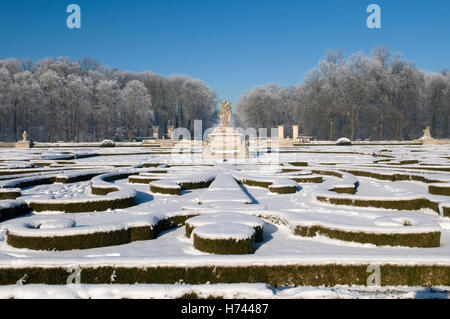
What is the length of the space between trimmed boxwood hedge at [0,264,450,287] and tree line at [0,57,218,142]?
149ft

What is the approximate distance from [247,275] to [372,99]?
5094 centimetres

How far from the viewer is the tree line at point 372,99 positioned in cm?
4731

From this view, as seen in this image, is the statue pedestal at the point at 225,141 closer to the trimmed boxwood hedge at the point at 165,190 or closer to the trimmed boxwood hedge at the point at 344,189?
the trimmed boxwood hedge at the point at 165,190

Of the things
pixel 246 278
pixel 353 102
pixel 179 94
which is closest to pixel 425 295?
pixel 246 278

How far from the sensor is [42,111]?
47.8 metres

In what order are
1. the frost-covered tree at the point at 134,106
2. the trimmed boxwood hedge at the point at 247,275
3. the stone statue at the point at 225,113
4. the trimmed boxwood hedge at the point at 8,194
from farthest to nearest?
the frost-covered tree at the point at 134,106, the stone statue at the point at 225,113, the trimmed boxwood hedge at the point at 8,194, the trimmed boxwood hedge at the point at 247,275

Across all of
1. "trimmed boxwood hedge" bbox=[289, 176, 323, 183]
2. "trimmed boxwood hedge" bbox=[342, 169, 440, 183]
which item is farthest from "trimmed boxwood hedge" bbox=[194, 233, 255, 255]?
"trimmed boxwood hedge" bbox=[342, 169, 440, 183]

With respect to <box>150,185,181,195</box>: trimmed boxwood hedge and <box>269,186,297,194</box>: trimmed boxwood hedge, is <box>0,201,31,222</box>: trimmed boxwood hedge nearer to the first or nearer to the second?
<box>150,185,181,195</box>: trimmed boxwood hedge

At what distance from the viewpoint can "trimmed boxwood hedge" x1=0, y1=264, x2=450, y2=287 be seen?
15.5 feet

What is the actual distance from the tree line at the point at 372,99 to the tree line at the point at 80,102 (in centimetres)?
2304

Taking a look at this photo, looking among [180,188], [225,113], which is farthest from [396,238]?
[225,113]

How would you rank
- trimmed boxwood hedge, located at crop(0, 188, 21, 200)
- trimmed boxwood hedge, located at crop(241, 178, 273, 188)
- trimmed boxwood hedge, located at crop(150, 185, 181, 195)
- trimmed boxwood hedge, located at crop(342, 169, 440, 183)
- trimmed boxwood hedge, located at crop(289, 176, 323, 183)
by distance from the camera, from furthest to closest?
1. trimmed boxwood hedge, located at crop(289, 176, 323, 183)
2. trimmed boxwood hedge, located at crop(342, 169, 440, 183)
3. trimmed boxwood hedge, located at crop(241, 178, 273, 188)
4. trimmed boxwood hedge, located at crop(150, 185, 181, 195)
5. trimmed boxwood hedge, located at crop(0, 188, 21, 200)

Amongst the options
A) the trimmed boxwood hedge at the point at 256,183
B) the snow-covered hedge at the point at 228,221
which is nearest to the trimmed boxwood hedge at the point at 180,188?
the trimmed boxwood hedge at the point at 256,183

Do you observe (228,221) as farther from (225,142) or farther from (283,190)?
(225,142)
